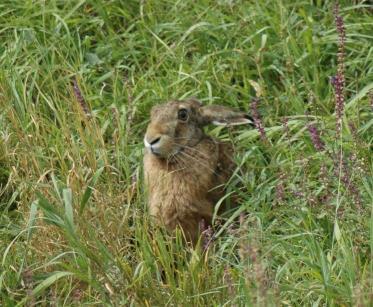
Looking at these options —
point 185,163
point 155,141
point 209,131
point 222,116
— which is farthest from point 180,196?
point 209,131

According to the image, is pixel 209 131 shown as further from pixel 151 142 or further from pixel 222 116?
pixel 151 142

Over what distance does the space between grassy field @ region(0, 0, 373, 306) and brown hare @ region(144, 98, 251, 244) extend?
0.10 metres

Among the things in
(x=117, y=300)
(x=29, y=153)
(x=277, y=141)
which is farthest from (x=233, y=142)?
(x=117, y=300)

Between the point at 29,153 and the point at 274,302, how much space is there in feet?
7.05

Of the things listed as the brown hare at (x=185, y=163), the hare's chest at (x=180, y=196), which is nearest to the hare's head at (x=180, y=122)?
the brown hare at (x=185, y=163)

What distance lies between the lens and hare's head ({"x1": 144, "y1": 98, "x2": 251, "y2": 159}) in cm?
659

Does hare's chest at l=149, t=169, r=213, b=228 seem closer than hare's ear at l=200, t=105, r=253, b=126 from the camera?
Yes

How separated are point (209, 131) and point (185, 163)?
0.55 m

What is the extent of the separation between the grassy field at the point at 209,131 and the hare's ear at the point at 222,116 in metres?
0.06

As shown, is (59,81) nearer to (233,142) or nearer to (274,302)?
(233,142)

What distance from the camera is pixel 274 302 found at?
15.6 ft

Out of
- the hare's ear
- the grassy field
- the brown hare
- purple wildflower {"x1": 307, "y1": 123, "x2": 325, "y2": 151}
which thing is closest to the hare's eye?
the brown hare

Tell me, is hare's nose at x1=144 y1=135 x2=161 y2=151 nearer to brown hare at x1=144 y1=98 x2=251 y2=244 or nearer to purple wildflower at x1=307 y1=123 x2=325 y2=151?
brown hare at x1=144 y1=98 x2=251 y2=244

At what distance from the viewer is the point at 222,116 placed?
6832 millimetres
